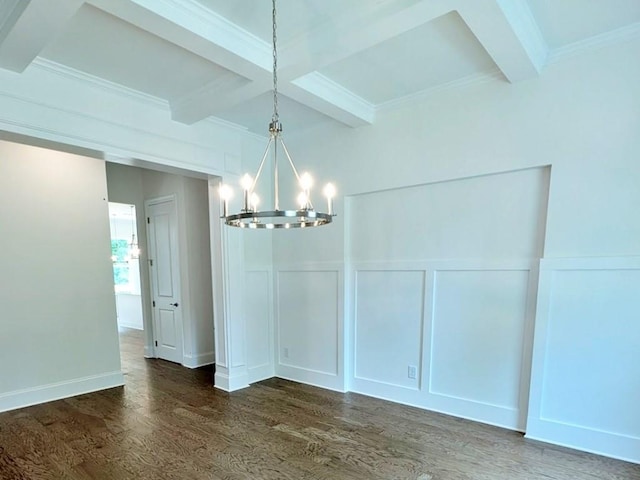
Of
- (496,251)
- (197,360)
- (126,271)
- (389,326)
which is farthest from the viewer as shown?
(126,271)

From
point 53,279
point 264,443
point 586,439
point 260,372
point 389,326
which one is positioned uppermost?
point 53,279

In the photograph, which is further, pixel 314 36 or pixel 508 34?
pixel 314 36

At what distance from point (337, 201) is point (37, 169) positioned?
330 cm

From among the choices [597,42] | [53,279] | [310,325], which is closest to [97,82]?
[53,279]

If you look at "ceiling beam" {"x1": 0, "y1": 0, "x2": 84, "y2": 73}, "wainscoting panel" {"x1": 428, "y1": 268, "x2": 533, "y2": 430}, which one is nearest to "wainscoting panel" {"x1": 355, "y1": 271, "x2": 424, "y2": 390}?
"wainscoting panel" {"x1": 428, "y1": 268, "x2": 533, "y2": 430}

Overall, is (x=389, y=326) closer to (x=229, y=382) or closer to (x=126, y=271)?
(x=229, y=382)

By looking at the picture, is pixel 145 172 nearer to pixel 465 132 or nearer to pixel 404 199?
pixel 404 199

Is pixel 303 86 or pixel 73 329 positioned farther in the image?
pixel 73 329

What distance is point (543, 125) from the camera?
8.78ft

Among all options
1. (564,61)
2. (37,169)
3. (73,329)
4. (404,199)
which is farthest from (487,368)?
(37,169)

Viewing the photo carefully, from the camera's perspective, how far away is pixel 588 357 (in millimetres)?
2520

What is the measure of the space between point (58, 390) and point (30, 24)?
3.64 metres

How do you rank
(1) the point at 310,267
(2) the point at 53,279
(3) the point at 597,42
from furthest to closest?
(1) the point at 310,267 < (2) the point at 53,279 < (3) the point at 597,42

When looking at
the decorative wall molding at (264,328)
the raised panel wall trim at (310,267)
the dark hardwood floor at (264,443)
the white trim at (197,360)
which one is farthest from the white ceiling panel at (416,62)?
the white trim at (197,360)
